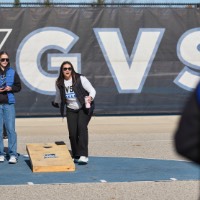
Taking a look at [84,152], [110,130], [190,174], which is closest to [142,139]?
[110,130]

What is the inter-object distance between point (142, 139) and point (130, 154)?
188 cm

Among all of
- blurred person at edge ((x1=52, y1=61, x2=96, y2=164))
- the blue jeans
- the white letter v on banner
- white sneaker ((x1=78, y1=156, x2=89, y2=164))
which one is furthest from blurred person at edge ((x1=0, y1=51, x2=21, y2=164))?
the white letter v on banner

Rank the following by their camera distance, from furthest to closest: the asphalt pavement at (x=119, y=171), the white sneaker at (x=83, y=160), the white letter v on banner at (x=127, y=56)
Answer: the white letter v on banner at (x=127, y=56)
the white sneaker at (x=83, y=160)
the asphalt pavement at (x=119, y=171)

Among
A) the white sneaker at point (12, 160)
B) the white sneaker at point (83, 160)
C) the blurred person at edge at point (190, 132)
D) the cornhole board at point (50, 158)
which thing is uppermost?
the blurred person at edge at point (190, 132)

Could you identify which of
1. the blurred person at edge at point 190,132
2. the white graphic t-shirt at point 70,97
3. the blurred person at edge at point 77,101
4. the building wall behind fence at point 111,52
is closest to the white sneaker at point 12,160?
the blurred person at edge at point 77,101

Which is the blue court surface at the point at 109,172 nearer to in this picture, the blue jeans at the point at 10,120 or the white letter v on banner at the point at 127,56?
the blue jeans at the point at 10,120

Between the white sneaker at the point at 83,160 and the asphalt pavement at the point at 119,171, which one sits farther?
the white sneaker at the point at 83,160

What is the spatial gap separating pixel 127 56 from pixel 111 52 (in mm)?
398

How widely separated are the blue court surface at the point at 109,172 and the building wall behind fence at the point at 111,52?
17.8ft

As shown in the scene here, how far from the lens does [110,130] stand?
516 inches

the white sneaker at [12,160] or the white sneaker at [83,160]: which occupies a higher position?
the white sneaker at [83,160]

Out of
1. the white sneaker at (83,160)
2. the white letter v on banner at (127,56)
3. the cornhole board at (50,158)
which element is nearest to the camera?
the cornhole board at (50,158)

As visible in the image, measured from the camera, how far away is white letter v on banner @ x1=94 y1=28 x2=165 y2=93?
582 inches

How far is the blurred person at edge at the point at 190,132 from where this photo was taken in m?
1.86
